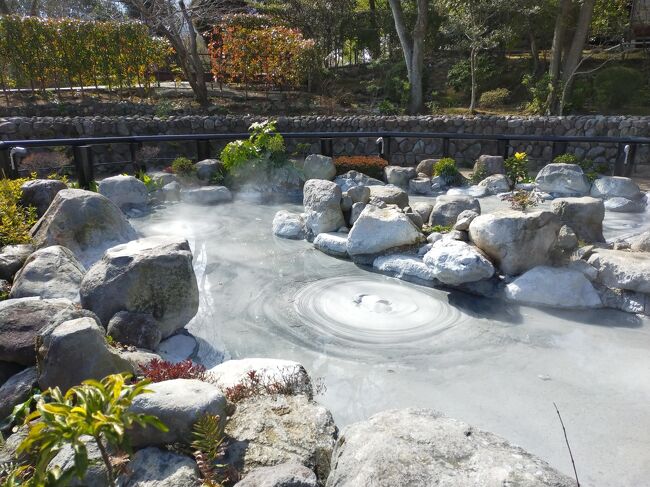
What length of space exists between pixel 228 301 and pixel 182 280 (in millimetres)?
1207

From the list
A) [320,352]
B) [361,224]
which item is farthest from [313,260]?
[320,352]

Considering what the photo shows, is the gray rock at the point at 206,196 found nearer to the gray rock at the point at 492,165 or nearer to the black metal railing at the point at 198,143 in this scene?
the black metal railing at the point at 198,143

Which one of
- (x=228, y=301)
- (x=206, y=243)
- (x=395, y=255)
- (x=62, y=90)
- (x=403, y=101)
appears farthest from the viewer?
(x=403, y=101)

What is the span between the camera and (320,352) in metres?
4.89

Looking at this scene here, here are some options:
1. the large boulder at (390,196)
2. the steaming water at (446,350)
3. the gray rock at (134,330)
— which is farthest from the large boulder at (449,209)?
the gray rock at (134,330)

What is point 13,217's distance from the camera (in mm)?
6312

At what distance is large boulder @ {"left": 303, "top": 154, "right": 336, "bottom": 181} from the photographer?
10539mm

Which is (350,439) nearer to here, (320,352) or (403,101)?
(320,352)

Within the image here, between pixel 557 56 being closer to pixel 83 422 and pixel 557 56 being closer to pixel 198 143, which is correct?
pixel 198 143

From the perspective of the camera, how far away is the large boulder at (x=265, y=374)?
3.71 metres

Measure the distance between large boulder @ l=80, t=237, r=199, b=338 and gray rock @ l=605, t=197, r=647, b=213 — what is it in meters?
7.66

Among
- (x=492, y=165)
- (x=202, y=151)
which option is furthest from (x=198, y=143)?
(x=492, y=165)

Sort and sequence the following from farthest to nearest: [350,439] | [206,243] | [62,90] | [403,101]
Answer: [403,101] → [62,90] → [206,243] → [350,439]

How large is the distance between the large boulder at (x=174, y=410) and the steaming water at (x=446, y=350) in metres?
1.34
